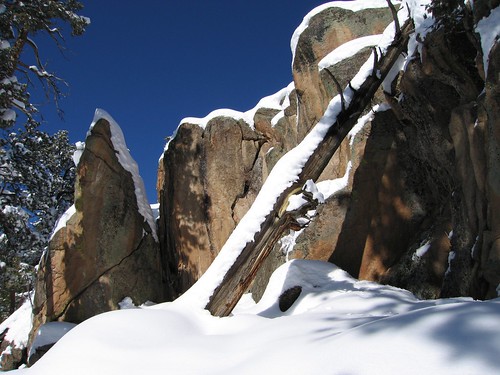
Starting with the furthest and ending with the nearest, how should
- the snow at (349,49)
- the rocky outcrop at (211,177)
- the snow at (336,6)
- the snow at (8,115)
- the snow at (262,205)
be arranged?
the rocky outcrop at (211,177) → the snow at (336,6) → the snow at (349,49) → the snow at (8,115) → the snow at (262,205)

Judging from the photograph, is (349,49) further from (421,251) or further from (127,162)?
(127,162)

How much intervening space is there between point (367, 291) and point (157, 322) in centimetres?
321

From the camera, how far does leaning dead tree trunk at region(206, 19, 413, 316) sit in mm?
5906

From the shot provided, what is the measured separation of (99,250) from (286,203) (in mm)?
7454

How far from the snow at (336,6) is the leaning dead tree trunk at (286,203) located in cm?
405

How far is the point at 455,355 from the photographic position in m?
1.86

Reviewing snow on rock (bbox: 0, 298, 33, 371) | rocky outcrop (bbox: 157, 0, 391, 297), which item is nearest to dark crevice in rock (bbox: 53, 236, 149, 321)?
snow on rock (bbox: 0, 298, 33, 371)

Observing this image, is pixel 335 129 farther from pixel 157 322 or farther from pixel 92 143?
pixel 92 143

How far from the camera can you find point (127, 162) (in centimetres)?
1309

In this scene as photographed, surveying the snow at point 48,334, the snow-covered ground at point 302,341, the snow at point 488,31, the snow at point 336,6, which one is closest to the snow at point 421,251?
the snow-covered ground at point 302,341

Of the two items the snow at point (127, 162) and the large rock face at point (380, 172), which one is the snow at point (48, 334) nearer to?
the snow at point (127, 162)

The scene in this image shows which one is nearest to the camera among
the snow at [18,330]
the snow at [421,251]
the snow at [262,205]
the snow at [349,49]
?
the snow at [262,205]

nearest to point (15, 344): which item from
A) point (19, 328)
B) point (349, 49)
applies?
point (19, 328)

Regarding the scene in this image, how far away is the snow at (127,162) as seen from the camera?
12.9m
